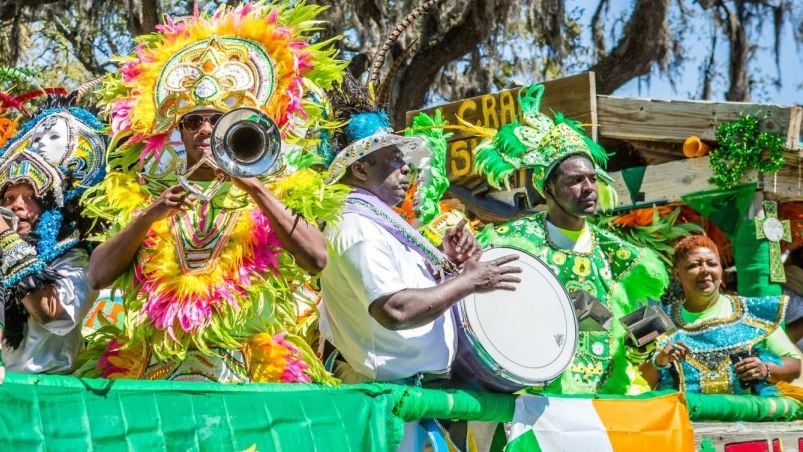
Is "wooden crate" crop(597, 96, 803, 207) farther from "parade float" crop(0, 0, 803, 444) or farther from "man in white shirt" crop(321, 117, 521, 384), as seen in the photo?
"man in white shirt" crop(321, 117, 521, 384)

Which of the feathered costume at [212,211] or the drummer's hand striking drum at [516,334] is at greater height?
the feathered costume at [212,211]

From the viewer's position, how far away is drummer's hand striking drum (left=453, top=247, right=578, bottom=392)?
156 inches

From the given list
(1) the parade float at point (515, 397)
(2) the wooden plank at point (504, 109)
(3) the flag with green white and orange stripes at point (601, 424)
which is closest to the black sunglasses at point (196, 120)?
(1) the parade float at point (515, 397)

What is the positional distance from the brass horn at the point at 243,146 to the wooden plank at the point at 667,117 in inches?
173

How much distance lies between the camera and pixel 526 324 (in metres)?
4.14

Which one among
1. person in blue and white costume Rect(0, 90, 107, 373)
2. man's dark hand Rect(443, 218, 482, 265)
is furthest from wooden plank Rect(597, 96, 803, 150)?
person in blue and white costume Rect(0, 90, 107, 373)

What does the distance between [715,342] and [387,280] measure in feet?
8.18

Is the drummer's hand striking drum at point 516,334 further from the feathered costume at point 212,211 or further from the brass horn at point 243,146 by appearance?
the brass horn at point 243,146

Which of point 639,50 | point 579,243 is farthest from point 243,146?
point 639,50

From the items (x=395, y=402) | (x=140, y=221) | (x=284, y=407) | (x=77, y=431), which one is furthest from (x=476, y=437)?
(x=77, y=431)

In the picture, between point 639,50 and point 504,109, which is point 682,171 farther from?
point 639,50

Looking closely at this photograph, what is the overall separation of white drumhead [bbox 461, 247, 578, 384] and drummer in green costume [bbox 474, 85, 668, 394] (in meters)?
0.77

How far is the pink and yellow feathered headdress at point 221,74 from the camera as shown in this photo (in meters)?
3.84

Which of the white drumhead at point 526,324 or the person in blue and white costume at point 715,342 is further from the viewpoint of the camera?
the person in blue and white costume at point 715,342
